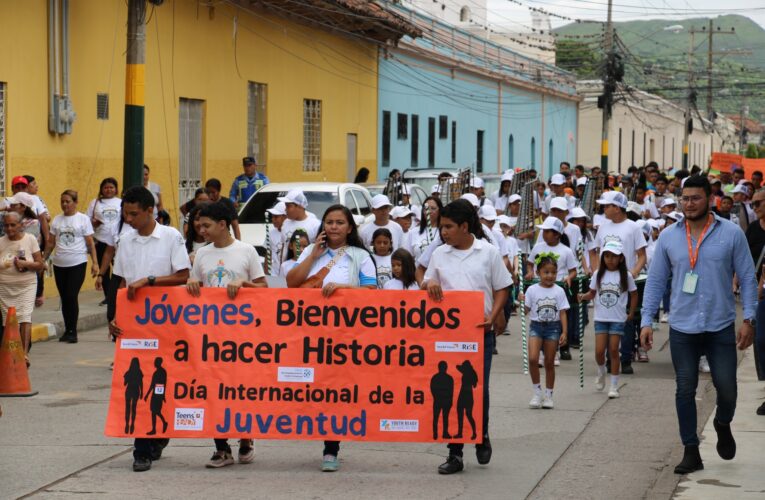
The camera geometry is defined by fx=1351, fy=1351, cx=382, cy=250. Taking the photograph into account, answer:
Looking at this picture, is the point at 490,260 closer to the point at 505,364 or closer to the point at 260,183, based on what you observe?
the point at 505,364

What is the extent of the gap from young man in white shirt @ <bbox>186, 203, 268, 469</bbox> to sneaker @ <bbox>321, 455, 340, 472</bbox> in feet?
1.81

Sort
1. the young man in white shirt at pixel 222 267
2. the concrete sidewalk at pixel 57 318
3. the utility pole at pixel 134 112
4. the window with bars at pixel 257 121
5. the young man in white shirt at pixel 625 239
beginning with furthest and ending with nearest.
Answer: the window with bars at pixel 257 121 < the utility pole at pixel 134 112 < the concrete sidewalk at pixel 57 318 < the young man in white shirt at pixel 625 239 < the young man in white shirt at pixel 222 267

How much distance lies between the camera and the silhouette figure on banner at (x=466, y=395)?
830 centimetres

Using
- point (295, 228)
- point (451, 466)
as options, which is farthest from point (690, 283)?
point (295, 228)

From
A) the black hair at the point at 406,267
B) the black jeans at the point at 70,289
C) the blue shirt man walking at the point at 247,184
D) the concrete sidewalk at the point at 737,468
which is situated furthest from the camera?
the blue shirt man walking at the point at 247,184

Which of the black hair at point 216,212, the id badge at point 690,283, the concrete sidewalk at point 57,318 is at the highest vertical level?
the black hair at point 216,212

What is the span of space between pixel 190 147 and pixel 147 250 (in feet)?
50.9

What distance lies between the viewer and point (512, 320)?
59.8 feet

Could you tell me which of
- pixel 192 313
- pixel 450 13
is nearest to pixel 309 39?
pixel 192 313

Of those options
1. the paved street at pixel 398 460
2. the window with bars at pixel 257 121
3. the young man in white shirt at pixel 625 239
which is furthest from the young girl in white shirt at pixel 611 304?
the window with bars at pixel 257 121

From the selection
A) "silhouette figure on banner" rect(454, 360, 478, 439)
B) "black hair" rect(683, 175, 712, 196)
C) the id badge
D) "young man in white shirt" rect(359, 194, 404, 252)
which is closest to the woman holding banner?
"silhouette figure on banner" rect(454, 360, 478, 439)

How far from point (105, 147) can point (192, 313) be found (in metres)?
13.2

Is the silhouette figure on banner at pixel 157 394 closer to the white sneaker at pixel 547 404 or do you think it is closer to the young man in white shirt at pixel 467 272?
the young man in white shirt at pixel 467 272

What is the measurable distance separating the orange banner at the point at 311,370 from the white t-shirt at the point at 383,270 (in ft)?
13.1
